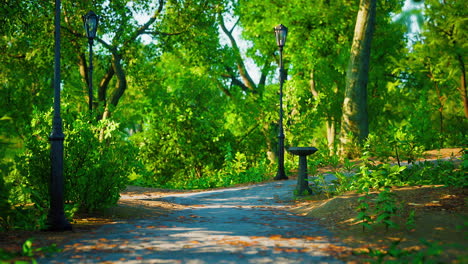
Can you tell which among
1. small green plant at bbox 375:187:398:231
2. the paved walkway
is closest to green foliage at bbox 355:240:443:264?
the paved walkway

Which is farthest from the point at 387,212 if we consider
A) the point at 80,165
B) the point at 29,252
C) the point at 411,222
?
the point at 80,165

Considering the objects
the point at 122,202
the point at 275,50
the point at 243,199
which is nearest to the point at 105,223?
the point at 122,202

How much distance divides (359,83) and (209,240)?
12689 millimetres

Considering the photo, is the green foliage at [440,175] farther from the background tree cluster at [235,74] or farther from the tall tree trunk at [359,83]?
the tall tree trunk at [359,83]

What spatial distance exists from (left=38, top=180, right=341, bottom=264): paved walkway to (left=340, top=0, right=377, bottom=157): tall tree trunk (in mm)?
8707

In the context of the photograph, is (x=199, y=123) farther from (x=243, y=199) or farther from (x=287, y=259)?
(x=287, y=259)

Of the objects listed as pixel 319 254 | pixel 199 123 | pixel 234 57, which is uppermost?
pixel 234 57

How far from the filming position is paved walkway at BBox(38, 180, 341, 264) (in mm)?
5059

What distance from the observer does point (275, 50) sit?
2425 centimetres

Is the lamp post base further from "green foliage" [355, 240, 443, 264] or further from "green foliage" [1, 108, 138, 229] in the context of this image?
"green foliage" [355, 240, 443, 264]

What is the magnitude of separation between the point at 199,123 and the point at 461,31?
10.9m

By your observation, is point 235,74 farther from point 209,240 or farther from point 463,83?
point 209,240

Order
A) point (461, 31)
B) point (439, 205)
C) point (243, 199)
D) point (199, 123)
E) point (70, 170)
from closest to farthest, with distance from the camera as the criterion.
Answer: point (439, 205) < point (70, 170) < point (243, 199) < point (461, 31) < point (199, 123)

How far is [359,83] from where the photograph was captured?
679 inches
